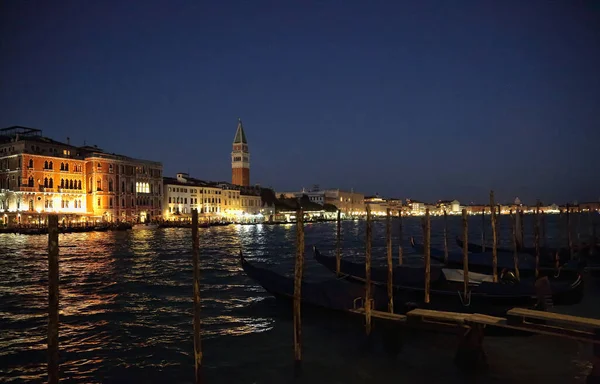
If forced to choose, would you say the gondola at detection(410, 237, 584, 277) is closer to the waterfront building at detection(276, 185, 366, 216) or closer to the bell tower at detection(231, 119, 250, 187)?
the bell tower at detection(231, 119, 250, 187)

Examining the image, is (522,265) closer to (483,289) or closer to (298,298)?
(483,289)

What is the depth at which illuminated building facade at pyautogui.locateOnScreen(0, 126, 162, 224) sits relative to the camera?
3356 centimetres

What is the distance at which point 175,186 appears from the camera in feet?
154

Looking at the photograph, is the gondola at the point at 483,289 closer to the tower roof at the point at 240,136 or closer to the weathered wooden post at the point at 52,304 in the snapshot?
the weathered wooden post at the point at 52,304

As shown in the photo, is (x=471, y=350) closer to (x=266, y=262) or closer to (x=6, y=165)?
(x=266, y=262)

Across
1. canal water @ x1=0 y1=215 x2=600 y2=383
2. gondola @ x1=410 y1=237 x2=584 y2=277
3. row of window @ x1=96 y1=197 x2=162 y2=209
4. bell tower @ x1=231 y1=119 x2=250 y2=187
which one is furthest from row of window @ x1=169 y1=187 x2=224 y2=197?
gondola @ x1=410 y1=237 x2=584 y2=277

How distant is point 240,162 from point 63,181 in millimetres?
33105

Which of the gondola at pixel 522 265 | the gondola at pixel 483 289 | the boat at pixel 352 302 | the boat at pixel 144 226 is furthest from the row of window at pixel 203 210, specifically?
the boat at pixel 352 302

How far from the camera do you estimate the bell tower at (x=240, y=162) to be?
67.8 meters

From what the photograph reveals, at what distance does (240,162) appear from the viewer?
6788cm

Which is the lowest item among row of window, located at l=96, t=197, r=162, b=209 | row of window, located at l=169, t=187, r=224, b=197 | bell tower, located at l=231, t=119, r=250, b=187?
row of window, located at l=96, t=197, r=162, b=209

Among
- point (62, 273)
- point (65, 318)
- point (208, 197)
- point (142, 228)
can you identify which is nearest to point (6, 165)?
point (142, 228)

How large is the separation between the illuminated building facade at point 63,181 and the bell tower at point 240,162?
24387 mm

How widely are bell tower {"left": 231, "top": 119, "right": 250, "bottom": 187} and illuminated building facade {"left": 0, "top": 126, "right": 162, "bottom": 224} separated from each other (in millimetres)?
24387
